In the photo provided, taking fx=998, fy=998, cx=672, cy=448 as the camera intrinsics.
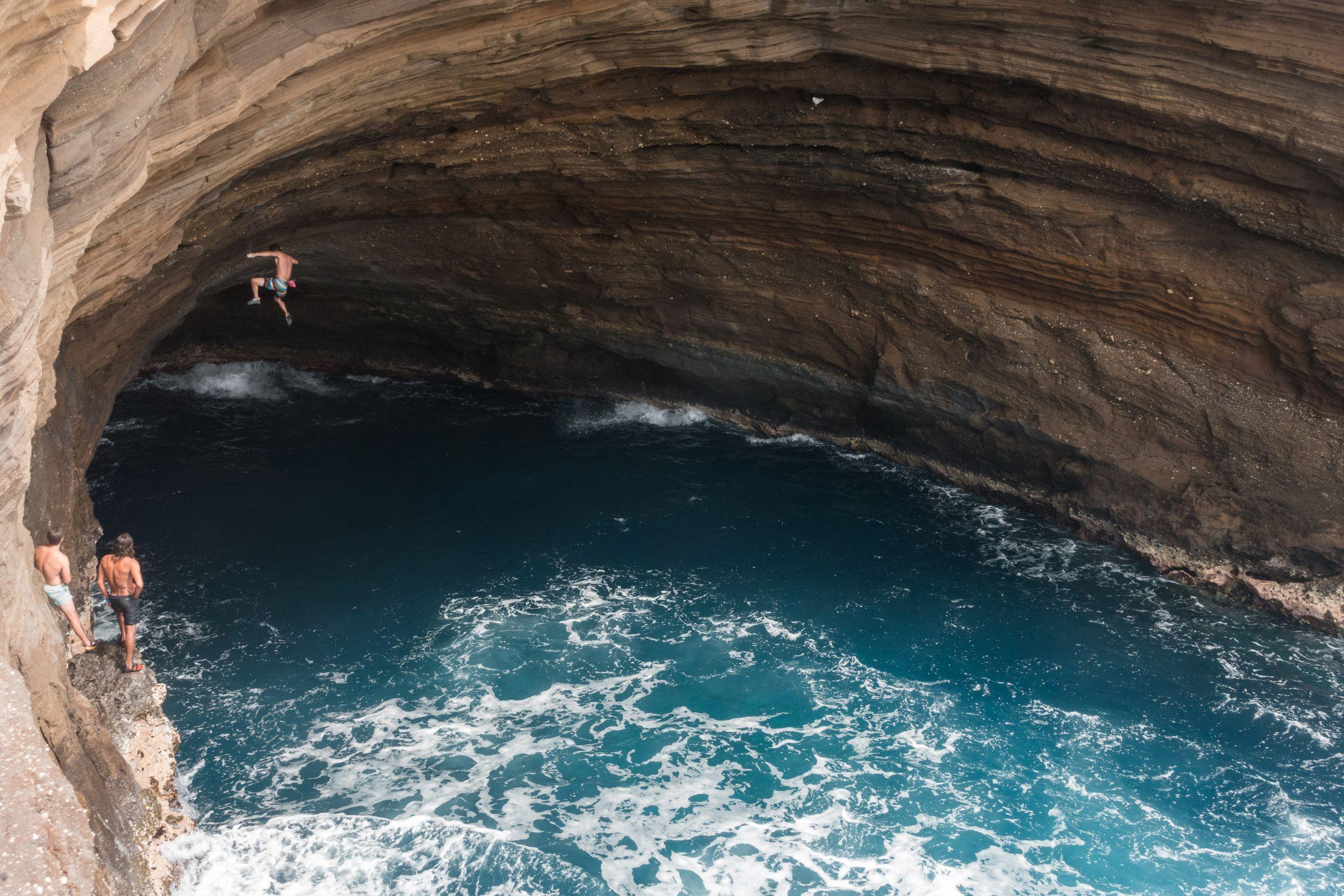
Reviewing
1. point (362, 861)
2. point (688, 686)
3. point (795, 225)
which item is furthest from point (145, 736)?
point (795, 225)

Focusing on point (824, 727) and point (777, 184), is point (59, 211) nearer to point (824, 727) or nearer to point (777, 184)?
point (824, 727)

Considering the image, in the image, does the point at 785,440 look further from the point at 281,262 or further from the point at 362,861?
the point at 362,861

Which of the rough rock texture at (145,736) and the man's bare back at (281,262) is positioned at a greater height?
the man's bare back at (281,262)

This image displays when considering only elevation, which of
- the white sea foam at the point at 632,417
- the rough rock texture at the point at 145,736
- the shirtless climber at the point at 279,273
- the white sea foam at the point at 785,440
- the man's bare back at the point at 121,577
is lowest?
the rough rock texture at the point at 145,736

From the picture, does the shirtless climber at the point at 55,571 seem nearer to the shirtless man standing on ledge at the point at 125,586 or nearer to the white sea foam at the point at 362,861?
the shirtless man standing on ledge at the point at 125,586

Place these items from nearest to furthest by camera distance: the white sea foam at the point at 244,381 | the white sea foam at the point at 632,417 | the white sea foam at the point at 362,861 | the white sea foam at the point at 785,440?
the white sea foam at the point at 362,861
the white sea foam at the point at 785,440
the white sea foam at the point at 632,417
the white sea foam at the point at 244,381

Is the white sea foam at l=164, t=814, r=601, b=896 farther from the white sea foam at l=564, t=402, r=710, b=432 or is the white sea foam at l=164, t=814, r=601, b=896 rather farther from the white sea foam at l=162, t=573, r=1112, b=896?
the white sea foam at l=564, t=402, r=710, b=432

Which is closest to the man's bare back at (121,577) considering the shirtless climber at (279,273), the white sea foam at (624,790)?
the white sea foam at (624,790)
